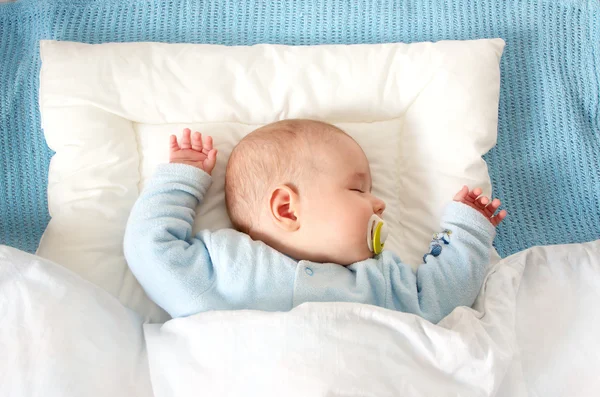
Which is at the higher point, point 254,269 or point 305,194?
point 305,194

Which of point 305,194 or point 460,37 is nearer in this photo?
point 305,194

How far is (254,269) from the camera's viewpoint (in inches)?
37.7

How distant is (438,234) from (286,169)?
0.32 meters

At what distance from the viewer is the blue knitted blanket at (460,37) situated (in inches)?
49.3

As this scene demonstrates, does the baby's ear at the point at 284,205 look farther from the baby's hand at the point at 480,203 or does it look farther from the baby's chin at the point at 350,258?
the baby's hand at the point at 480,203

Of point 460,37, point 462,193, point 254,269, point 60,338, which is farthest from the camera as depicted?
point 460,37

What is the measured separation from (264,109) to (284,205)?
26cm

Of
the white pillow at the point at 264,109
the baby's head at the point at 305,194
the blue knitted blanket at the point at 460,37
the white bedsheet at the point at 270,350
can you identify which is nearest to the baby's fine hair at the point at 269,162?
the baby's head at the point at 305,194

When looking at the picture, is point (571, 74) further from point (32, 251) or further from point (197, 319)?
point (32, 251)

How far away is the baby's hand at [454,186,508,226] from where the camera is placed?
108 cm

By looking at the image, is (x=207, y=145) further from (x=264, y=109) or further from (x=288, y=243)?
(x=288, y=243)

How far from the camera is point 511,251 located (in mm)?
1191

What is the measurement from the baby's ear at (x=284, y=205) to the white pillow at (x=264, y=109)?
0.16 metres

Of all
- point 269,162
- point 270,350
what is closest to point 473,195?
point 269,162
